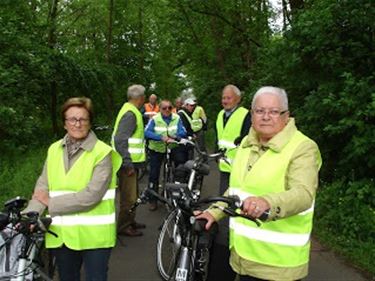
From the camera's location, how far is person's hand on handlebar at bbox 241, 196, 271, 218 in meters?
2.62

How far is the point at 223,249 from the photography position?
4.19 metres

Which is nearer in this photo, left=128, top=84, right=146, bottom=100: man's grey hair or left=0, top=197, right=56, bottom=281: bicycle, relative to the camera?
left=0, top=197, right=56, bottom=281: bicycle

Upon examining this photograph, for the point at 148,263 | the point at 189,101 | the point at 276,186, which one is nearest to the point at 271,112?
the point at 276,186

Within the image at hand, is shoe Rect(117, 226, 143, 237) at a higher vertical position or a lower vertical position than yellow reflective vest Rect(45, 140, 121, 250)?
lower

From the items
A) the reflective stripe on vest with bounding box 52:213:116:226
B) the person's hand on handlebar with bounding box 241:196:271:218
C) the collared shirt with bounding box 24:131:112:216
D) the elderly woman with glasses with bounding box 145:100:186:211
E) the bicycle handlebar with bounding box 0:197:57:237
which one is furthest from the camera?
the elderly woman with glasses with bounding box 145:100:186:211

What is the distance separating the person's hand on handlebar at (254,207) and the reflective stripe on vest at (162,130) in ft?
22.8

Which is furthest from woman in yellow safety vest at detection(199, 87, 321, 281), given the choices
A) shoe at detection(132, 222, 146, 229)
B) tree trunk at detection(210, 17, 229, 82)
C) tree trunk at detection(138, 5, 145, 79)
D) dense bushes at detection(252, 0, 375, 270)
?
tree trunk at detection(138, 5, 145, 79)

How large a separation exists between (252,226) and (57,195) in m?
1.49

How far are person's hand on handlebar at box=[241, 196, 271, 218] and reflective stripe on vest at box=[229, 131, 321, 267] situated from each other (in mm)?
432

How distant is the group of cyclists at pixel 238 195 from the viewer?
10.1ft

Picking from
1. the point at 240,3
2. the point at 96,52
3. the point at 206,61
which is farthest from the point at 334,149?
the point at 96,52

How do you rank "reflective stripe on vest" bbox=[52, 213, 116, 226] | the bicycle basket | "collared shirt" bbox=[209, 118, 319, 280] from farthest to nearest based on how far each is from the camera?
1. "reflective stripe on vest" bbox=[52, 213, 116, 226]
2. the bicycle basket
3. "collared shirt" bbox=[209, 118, 319, 280]

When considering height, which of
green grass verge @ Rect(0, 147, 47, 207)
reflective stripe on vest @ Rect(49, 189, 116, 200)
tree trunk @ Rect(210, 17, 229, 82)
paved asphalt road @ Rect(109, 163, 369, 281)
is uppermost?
tree trunk @ Rect(210, 17, 229, 82)

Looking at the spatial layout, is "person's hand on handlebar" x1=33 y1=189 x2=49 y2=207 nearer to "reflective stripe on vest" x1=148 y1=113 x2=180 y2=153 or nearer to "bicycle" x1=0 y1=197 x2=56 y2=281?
"bicycle" x1=0 y1=197 x2=56 y2=281
